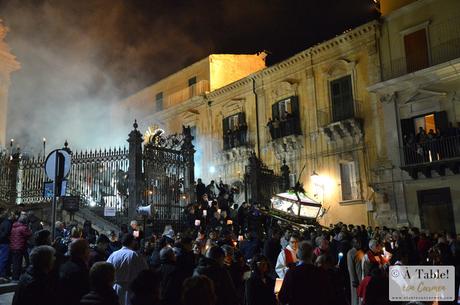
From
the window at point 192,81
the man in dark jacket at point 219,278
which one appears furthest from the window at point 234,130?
the man in dark jacket at point 219,278

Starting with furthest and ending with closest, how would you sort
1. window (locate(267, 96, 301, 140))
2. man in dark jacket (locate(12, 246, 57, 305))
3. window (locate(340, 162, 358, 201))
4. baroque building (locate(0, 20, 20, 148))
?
window (locate(267, 96, 301, 140)) → window (locate(340, 162, 358, 201)) → baroque building (locate(0, 20, 20, 148)) → man in dark jacket (locate(12, 246, 57, 305))

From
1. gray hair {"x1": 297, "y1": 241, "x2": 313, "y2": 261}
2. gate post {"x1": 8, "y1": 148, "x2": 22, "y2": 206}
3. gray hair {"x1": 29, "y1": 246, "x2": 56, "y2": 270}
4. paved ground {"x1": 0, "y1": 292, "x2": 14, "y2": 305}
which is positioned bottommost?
paved ground {"x1": 0, "y1": 292, "x2": 14, "y2": 305}

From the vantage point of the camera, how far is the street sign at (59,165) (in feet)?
25.8

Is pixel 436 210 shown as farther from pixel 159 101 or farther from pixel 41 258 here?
pixel 159 101

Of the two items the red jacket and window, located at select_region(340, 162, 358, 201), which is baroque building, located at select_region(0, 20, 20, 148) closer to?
the red jacket

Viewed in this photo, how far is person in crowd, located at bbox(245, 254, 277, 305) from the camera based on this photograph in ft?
18.4

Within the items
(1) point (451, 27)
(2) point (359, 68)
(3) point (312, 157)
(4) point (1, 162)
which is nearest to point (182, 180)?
(4) point (1, 162)

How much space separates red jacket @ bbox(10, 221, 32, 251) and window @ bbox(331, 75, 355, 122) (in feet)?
57.9

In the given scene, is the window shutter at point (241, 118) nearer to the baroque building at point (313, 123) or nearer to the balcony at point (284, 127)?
the baroque building at point (313, 123)

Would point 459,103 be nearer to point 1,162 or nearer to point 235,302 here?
point 235,302

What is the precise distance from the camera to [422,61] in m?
21.0

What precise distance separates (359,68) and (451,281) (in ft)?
60.6

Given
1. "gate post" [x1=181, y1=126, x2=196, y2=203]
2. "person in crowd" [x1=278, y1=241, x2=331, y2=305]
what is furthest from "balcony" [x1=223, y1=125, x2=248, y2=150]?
"person in crowd" [x1=278, y1=241, x2=331, y2=305]

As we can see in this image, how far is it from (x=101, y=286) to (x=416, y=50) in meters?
20.9
